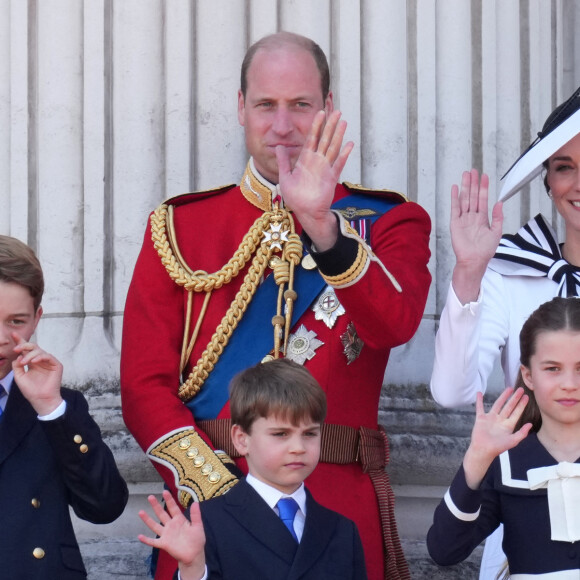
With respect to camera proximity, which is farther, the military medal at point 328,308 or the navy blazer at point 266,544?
the military medal at point 328,308

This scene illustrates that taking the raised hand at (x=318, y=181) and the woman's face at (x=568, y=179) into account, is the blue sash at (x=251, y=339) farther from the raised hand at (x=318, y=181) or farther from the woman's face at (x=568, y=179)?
the woman's face at (x=568, y=179)

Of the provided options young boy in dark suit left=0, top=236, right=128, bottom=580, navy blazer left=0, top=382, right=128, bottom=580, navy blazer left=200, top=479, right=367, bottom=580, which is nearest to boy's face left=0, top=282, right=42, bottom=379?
young boy in dark suit left=0, top=236, right=128, bottom=580

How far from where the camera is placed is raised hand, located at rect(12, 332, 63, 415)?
3572mm

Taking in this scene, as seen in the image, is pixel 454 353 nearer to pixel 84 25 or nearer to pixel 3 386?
pixel 3 386

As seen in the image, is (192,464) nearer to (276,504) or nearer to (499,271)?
(276,504)

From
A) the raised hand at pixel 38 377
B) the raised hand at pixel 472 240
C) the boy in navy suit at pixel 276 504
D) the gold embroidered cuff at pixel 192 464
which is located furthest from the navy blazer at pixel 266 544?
the raised hand at pixel 472 240

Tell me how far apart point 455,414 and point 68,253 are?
1430 mm

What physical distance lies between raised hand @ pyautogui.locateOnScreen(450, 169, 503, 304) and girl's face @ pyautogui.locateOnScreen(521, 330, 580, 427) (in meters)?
0.28

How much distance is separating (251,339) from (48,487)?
710mm

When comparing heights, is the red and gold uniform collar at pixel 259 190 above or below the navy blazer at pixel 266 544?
above

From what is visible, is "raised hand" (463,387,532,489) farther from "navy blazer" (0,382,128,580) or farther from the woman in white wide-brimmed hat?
"navy blazer" (0,382,128,580)

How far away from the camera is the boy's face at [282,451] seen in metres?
3.50

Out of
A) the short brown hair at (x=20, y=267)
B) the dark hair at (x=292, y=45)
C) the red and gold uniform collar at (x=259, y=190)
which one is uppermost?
the dark hair at (x=292, y=45)

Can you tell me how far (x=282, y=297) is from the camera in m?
4.01
